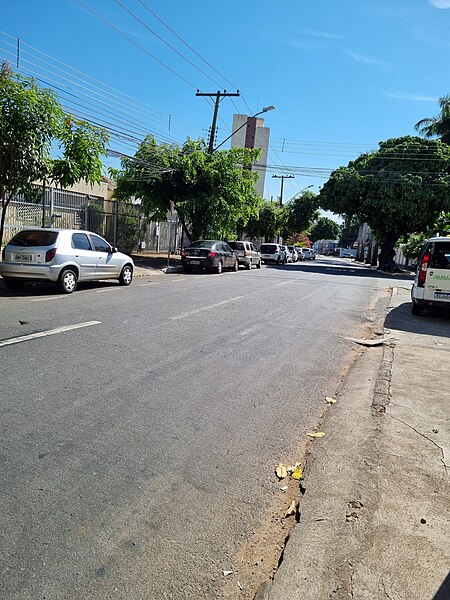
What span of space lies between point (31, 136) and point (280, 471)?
471 inches

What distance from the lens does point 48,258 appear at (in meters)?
11.2

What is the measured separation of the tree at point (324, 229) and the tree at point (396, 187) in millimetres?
85740

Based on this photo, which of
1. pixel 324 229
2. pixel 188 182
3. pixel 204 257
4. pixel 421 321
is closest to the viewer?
pixel 421 321

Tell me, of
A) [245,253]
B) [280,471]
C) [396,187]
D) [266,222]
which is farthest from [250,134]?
[280,471]

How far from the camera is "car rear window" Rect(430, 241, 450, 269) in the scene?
407 inches

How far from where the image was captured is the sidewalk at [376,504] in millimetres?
2387

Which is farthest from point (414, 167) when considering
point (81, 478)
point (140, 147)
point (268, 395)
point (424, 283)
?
point (81, 478)

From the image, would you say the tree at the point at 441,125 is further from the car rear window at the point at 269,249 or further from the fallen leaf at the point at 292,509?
the fallen leaf at the point at 292,509

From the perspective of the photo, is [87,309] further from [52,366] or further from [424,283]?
[424,283]

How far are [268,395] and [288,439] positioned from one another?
1.06 m

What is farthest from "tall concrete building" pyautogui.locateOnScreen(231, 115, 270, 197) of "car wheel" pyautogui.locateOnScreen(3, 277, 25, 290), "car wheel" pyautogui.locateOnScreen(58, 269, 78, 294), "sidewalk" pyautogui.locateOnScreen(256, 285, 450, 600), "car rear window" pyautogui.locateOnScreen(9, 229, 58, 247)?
"sidewalk" pyautogui.locateOnScreen(256, 285, 450, 600)

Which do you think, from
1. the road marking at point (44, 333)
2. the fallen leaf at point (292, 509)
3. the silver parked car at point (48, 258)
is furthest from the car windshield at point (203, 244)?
the fallen leaf at point (292, 509)

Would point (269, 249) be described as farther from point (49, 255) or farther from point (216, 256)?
point (49, 255)

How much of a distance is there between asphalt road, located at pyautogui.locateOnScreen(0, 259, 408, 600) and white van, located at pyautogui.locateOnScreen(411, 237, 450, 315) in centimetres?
344
